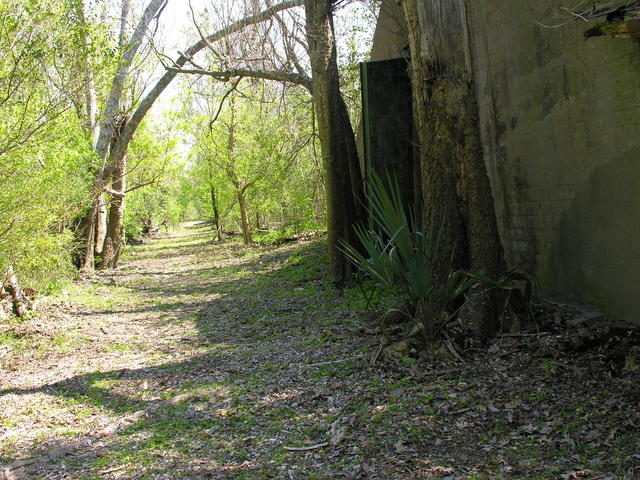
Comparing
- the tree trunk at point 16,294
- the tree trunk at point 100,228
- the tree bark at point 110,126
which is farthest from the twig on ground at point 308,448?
the tree trunk at point 100,228

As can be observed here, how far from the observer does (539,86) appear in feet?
17.5

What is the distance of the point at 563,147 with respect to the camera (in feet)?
16.6

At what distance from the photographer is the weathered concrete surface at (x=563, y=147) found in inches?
171

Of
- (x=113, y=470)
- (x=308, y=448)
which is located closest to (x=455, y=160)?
(x=308, y=448)

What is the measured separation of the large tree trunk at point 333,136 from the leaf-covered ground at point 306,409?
80.0 inches

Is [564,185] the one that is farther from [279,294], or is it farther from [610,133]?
[279,294]

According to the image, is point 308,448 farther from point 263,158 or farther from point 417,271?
point 263,158

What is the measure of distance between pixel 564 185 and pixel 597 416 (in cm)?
246

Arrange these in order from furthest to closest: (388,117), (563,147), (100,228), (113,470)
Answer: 1. (100,228)
2. (388,117)
3. (563,147)
4. (113,470)

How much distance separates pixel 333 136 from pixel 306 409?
18.7ft

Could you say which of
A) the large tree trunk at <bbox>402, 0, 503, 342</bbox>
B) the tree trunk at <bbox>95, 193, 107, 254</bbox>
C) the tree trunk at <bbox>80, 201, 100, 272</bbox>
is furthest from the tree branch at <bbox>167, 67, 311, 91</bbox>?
the tree trunk at <bbox>95, 193, 107, 254</bbox>

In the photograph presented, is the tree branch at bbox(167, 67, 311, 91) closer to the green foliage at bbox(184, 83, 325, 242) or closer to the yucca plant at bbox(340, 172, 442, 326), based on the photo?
the green foliage at bbox(184, 83, 325, 242)

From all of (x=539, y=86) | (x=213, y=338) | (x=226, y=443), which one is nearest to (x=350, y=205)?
(x=213, y=338)

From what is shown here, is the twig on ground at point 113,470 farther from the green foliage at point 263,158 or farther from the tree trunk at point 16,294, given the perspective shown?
the green foliage at point 263,158
